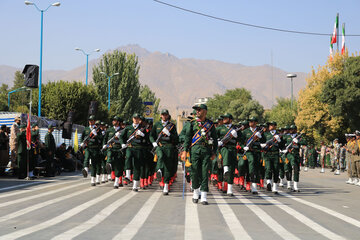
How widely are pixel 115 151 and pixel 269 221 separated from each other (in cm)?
845

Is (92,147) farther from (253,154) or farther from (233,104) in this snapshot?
(233,104)

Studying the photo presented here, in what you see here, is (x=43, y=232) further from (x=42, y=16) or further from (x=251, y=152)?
(x=42, y=16)

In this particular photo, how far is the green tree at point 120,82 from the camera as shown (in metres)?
71.1

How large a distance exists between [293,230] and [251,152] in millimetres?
6864

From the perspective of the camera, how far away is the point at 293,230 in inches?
317

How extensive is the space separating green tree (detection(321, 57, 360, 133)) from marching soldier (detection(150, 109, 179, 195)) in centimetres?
3095

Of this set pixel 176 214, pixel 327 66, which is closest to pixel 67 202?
pixel 176 214

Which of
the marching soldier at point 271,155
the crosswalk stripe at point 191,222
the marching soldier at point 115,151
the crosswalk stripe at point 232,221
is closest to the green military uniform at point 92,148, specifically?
the marching soldier at point 115,151

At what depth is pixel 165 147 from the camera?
14336 mm

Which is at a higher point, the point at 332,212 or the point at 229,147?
the point at 229,147

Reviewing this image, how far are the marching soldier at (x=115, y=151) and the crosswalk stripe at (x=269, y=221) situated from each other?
17.0 ft

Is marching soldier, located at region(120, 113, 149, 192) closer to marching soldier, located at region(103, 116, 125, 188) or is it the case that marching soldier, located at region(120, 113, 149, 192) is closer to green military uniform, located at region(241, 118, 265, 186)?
marching soldier, located at region(103, 116, 125, 188)

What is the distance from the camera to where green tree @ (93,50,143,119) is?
2798 inches

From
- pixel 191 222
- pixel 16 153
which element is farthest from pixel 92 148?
pixel 191 222
